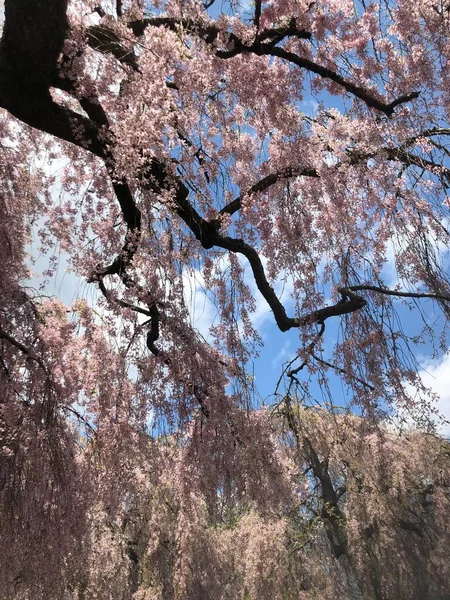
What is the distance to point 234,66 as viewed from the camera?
4133mm

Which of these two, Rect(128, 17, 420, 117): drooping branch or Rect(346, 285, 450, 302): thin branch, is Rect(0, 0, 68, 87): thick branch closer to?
Rect(128, 17, 420, 117): drooping branch

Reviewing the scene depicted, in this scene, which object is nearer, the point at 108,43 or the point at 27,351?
the point at 108,43

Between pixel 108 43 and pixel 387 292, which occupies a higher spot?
pixel 108 43

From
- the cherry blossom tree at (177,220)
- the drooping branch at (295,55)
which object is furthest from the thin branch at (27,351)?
the drooping branch at (295,55)

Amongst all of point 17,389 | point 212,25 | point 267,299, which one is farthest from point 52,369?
point 212,25

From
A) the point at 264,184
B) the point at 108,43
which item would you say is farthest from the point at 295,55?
the point at 108,43

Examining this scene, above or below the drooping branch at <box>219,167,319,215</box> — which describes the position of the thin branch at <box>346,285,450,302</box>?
below

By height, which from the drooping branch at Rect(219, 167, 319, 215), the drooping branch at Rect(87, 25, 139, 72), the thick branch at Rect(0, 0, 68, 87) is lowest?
the thick branch at Rect(0, 0, 68, 87)

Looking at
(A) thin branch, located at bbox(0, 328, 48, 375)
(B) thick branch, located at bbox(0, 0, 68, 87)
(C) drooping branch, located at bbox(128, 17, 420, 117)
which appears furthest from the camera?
(A) thin branch, located at bbox(0, 328, 48, 375)

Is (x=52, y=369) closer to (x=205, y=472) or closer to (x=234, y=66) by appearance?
(x=205, y=472)

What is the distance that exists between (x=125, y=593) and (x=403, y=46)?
8469 millimetres

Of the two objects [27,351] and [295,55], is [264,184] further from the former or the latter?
[27,351]

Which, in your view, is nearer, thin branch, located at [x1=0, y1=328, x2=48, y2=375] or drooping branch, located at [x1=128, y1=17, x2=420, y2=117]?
drooping branch, located at [x1=128, y1=17, x2=420, y2=117]

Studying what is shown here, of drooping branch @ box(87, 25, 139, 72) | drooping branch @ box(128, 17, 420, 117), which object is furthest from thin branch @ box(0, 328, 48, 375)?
drooping branch @ box(128, 17, 420, 117)
